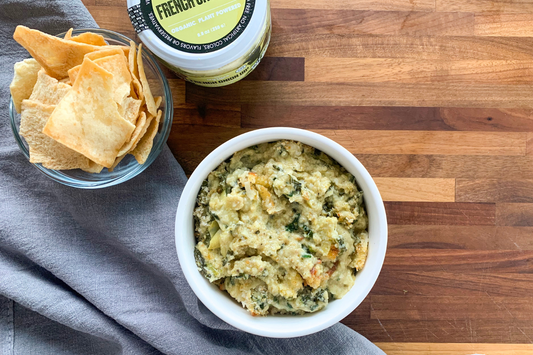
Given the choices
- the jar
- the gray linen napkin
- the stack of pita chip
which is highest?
the jar

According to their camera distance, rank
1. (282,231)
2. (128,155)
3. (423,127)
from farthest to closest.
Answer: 1. (423,127)
2. (128,155)
3. (282,231)

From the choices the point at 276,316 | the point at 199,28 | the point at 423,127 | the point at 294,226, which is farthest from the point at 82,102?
the point at 423,127

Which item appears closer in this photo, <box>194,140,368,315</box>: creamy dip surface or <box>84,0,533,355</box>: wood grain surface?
<box>194,140,368,315</box>: creamy dip surface

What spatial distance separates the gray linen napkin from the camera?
5.02ft

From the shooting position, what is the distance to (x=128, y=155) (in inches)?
60.5

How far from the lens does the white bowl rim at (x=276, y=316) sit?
1.25 m

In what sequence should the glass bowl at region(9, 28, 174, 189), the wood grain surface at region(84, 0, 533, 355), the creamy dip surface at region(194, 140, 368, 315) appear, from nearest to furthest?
the creamy dip surface at region(194, 140, 368, 315), the glass bowl at region(9, 28, 174, 189), the wood grain surface at region(84, 0, 533, 355)

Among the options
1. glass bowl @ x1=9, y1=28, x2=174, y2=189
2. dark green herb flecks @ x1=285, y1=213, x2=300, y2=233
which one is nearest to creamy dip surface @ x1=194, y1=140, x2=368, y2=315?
dark green herb flecks @ x1=285, y1=213, x2=300, y2=233

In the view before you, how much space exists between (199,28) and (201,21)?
0.07ft

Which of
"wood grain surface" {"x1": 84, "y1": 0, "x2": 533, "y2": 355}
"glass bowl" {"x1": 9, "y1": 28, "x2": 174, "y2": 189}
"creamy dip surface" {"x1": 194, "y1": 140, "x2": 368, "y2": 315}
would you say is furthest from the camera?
"wood grain surface" {"x1": 84, "y1": 0, "x2": 533, "y2": 355}

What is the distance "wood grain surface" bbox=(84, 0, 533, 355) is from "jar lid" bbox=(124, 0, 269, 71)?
32 cm

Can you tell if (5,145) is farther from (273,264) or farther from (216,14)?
(273,264)

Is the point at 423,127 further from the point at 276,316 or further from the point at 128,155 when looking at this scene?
the point at 128,155

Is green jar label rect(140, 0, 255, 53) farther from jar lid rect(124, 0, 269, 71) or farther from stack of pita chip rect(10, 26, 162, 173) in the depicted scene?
stack of pita chip rect(10, 26, 162, 173)
